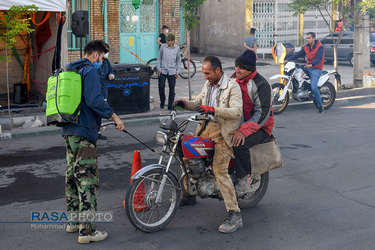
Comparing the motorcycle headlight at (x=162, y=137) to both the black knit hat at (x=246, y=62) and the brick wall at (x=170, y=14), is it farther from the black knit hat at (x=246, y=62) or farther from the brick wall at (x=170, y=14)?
the brick wall at (x=170, y=14)

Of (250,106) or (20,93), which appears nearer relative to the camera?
(250,106)

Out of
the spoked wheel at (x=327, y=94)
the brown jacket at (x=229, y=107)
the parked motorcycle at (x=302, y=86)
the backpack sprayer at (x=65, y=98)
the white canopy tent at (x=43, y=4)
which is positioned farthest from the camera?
the spoked wheel at (x=327, y=94)

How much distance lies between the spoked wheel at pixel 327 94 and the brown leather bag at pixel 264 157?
26.3ft

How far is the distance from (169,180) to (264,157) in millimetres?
1177

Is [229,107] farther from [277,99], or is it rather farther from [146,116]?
[277,99]

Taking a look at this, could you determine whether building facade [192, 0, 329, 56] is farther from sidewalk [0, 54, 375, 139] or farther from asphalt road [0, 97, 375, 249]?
asphalt road [0, 97, 375, 249]

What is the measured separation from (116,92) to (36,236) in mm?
7472

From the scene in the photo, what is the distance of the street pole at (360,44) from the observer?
663 inches

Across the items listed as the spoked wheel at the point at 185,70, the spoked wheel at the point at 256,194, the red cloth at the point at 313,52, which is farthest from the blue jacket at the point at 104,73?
the spoked wheel at the point at 185,70

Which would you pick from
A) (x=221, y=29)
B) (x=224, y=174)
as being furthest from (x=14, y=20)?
(x=221, y=29)

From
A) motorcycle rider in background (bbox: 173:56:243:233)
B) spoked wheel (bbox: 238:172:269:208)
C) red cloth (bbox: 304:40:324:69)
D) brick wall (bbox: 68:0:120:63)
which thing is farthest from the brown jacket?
brick wall (bbox: 68:0:120:63)

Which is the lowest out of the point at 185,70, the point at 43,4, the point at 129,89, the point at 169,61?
the point at 129,89

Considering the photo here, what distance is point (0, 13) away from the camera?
11914 millimetres

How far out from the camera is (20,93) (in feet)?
47.9
